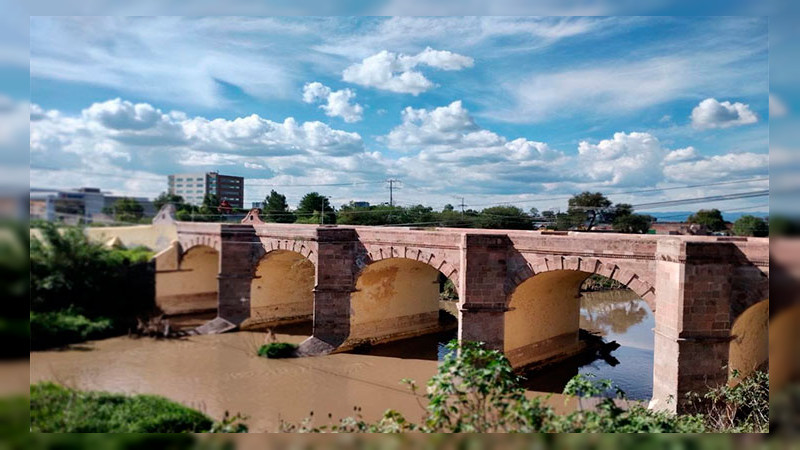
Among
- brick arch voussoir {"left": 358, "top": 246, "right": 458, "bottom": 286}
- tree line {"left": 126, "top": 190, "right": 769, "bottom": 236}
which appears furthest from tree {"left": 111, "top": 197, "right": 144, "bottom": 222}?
brick arch voussoir {"left": 358, "top": 246, "right": 458, "bottom": 286}

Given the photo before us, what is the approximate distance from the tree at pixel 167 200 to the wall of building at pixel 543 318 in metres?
9.44

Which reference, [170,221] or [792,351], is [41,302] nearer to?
[170,221]

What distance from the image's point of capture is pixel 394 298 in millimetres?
19297

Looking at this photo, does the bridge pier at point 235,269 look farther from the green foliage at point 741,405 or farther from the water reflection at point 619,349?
the green foliage at point 741,405

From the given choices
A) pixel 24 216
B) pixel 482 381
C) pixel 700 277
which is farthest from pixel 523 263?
pixel 24 216

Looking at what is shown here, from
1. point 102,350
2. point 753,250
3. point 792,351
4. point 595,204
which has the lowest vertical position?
point 102,350

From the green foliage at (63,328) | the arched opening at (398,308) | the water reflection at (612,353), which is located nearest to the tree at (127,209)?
the green foliage at (63,328)

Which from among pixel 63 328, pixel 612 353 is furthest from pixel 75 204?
pixel 612 353

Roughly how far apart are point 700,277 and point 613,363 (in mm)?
7744

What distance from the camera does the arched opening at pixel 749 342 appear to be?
429 inches

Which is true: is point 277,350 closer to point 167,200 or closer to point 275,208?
point 275,208

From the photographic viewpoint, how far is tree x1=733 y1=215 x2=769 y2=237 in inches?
352

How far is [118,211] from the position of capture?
7090mm

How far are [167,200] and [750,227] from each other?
10.6 m
